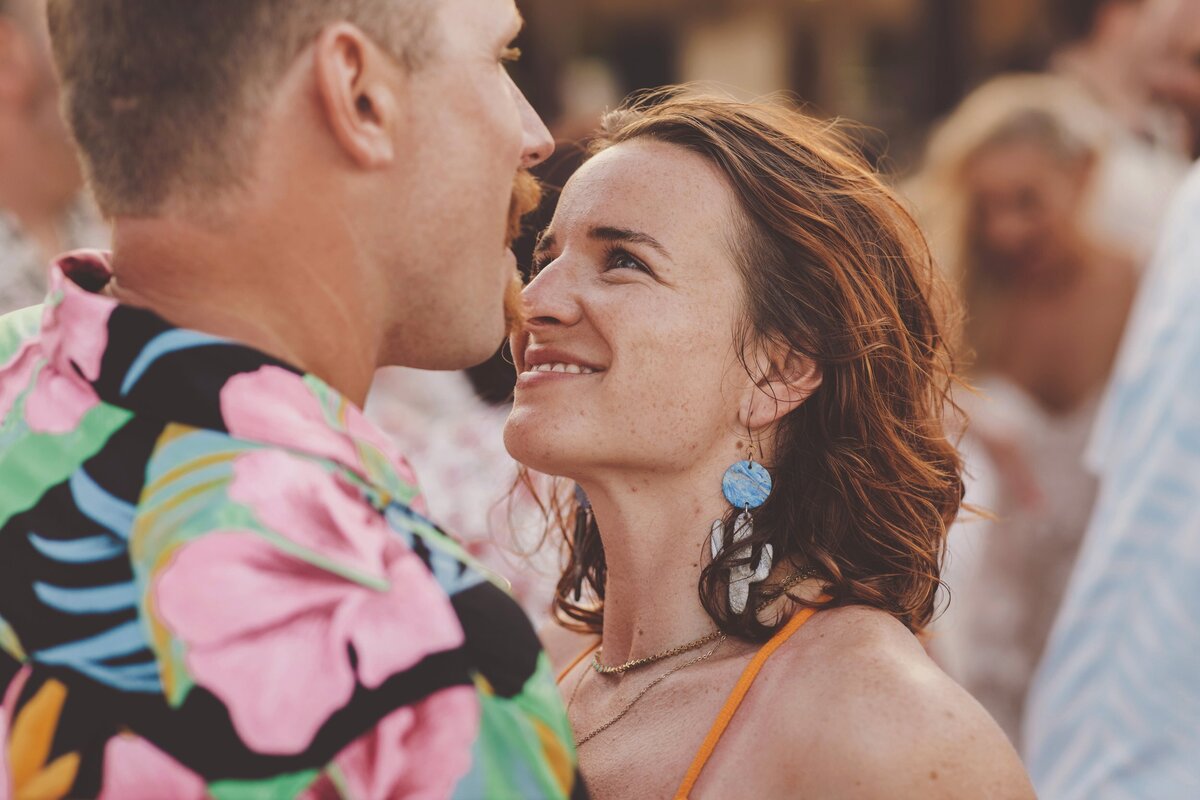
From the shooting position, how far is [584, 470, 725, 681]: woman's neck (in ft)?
6.52

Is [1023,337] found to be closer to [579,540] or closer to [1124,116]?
[1124,116]

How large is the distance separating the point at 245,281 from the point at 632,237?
2.86 ft

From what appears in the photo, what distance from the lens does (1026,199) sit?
480 cm

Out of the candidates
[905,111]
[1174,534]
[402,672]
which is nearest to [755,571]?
[402,672]

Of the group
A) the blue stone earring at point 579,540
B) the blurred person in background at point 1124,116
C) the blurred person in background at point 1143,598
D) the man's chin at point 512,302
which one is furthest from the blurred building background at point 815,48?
the man's chin at point 512,302

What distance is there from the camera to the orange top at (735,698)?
1.72 metres

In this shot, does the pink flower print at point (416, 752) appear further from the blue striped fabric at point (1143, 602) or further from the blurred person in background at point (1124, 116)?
the blurred person in background at point (1124, 116)

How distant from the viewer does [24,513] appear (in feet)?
3.71

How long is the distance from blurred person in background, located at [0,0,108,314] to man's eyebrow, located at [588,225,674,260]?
1901 millimetres

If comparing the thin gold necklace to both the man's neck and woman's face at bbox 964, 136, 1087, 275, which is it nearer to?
the man's neck

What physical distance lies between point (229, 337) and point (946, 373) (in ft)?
4.38

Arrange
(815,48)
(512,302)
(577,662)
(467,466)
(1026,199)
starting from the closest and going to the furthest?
(512,302)
(577,662)
(467,466)
(1026,199)
(815,48)

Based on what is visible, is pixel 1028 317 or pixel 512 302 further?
pixel 1028 317

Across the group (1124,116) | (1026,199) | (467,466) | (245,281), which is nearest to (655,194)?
(245,281)
